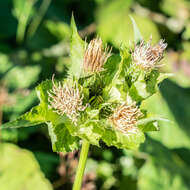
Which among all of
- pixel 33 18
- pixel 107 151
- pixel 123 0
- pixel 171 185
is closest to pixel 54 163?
pixel 107 151

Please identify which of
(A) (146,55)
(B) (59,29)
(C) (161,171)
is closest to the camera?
(A) (146,55)

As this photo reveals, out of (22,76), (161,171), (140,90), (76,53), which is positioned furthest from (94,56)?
(22,76)

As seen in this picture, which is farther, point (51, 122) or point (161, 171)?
point (161, 171)

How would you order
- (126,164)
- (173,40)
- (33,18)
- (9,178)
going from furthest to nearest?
(173,40) → (33,18) → (126,164) → (9,178)

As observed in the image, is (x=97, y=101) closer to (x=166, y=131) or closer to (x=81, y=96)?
(x=81, y=96)

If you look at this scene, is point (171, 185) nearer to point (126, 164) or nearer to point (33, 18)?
point (126, 164)

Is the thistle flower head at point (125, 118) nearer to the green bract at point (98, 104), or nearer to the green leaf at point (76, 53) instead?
the green bract at point (98, 104)
